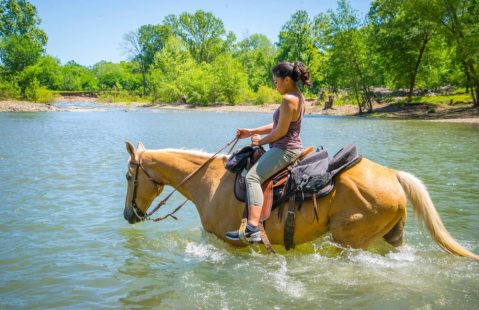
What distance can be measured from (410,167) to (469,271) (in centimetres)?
1003

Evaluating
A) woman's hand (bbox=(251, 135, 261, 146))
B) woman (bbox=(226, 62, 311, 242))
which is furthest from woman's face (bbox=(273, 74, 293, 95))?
woman's hand (bbox=(251, 135, 261, 146))

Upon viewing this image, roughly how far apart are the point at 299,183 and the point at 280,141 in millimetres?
622

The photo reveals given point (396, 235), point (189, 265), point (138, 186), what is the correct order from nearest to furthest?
point (396, 235), point (189, 265), point (138, 186)

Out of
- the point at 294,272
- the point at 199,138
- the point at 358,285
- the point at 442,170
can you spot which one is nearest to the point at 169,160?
the point at 294,272

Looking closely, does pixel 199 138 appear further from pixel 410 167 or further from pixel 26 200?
pixel 26 200

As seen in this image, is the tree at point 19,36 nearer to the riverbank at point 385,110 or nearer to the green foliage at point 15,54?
the green foliage at point 15,54

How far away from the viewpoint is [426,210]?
5.46 meters

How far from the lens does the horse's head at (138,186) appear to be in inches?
268

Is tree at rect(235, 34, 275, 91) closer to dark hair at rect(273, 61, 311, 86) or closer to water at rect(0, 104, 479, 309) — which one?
water at rect(0, 104, 479, 309)

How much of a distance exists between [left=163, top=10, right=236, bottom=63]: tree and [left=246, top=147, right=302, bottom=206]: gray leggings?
99699 mm

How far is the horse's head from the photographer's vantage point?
6812 mm

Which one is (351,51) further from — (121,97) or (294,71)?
(121,97)

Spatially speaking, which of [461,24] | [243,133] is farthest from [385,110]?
[243,133]

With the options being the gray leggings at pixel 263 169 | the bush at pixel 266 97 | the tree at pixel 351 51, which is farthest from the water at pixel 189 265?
the bush at pixel 266 97
